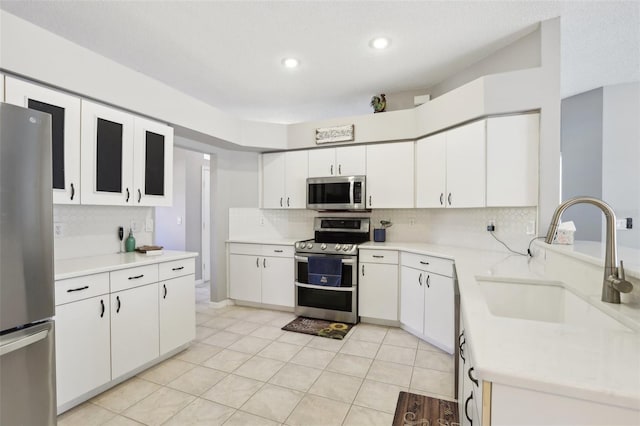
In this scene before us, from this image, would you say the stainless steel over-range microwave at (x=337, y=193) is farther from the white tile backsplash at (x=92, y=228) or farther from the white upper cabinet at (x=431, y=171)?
the white tile backsplash at (x=92, y=228)

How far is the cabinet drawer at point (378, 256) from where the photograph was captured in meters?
3.31

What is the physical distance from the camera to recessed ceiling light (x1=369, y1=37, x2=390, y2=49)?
255 centimetres

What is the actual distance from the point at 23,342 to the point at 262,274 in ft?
8.75

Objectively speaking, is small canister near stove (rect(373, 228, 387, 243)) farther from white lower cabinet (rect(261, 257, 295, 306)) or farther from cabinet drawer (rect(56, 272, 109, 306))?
cabinet drawer (rect(56, 272, 109, 306))

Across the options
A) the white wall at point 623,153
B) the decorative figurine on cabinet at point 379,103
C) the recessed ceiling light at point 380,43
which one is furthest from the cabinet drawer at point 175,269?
the white wall at point 623,153

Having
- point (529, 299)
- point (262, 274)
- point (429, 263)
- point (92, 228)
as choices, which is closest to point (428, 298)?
point (429, 263)

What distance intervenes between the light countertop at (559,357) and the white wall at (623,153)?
3590mm

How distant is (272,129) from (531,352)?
382 cm

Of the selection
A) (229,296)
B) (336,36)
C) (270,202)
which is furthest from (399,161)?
(229,296)

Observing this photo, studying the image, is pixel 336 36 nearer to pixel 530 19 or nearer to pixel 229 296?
pixel 530 19

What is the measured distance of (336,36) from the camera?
8.25 feet

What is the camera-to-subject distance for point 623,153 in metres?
3.56

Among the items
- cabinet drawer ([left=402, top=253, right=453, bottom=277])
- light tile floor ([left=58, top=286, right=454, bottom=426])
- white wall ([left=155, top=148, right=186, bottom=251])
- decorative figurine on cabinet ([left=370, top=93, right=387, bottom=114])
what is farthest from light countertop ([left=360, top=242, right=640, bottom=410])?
white wall ([left=155, top=148, right=186, bottom=251])

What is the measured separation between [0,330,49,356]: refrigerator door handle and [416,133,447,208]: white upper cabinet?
3.23 m
